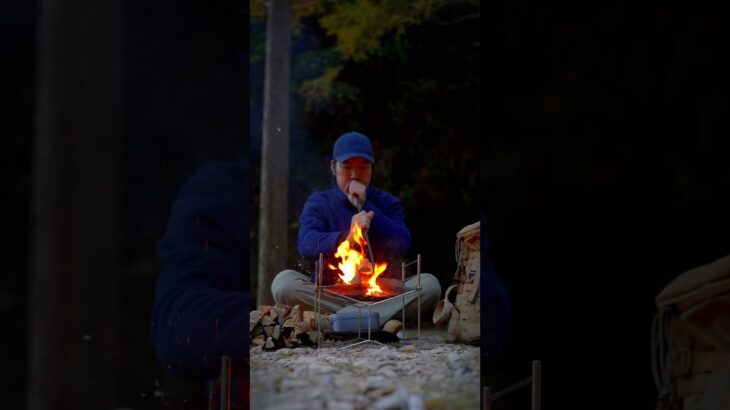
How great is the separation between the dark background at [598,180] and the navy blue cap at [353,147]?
607mm

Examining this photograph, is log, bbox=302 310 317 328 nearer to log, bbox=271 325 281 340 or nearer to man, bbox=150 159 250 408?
log, bbox=271 325 281 340

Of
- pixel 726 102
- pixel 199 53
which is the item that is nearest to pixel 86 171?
pixel 199 53

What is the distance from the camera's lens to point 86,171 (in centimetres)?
724

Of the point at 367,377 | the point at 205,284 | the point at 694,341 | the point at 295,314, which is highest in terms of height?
the point at 205,284

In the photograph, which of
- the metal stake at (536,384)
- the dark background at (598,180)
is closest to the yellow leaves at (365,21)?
the dark background at (598,180)

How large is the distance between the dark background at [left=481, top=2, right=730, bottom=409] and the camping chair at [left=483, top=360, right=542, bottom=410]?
1.32 feet

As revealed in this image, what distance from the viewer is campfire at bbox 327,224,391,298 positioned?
7.38 m

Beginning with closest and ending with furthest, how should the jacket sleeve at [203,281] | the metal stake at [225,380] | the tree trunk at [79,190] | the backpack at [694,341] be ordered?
the metal stake at [225,380]
the tree trunk at [79,190]
the backpack at [694,341]
the jacket sleeve at [203,281]

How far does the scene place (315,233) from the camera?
7387 mm

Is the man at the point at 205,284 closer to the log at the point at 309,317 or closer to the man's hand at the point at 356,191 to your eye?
the log at the point at 309,317

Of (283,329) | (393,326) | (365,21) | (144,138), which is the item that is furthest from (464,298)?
(144,138)

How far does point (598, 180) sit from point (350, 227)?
1332 millimetres

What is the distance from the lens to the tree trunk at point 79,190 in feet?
23.4

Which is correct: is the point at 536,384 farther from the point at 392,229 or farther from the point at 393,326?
the point at 392,229
